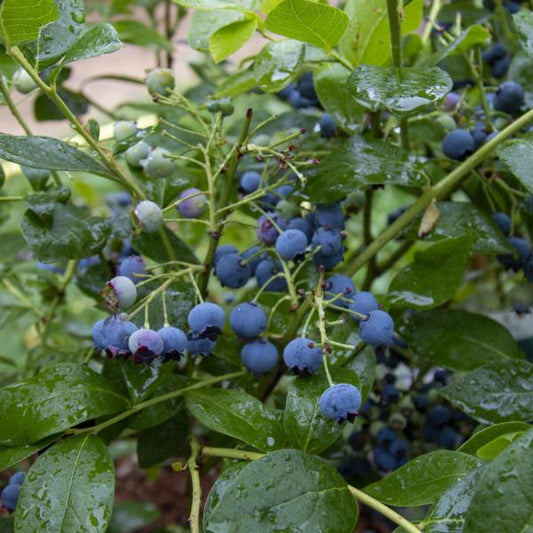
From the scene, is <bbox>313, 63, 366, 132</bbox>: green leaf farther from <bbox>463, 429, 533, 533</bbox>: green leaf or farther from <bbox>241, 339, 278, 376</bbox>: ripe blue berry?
<bbox>463, 429, 533, 533</bbox>: green leaf

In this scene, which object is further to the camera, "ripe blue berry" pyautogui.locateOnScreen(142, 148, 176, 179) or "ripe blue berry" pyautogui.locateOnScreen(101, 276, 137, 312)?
"ripe blue berry" pyautogui.locateOnScreen(142, 148, 176, 179)

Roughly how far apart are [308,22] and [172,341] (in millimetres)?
403

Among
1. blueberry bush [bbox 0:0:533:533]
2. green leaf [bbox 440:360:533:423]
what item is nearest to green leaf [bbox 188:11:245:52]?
blueberry bush [bbox 0:0:533:533]

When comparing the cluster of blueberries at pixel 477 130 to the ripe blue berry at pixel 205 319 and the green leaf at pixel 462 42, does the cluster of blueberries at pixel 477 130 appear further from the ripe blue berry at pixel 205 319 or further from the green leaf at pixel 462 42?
the ripe blue berry at pixel 205 319

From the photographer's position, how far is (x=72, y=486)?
78 cm

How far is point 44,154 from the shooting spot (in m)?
0.86

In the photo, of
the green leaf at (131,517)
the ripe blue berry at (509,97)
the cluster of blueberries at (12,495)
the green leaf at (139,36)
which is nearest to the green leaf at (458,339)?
the ripe blue berry at (509,97)

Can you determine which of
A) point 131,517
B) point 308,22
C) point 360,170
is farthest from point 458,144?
point 131,517

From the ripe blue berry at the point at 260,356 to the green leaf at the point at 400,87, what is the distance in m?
0.30

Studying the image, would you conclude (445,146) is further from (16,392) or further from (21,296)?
(21,296)

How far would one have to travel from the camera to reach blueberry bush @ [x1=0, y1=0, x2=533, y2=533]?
29.4 inches

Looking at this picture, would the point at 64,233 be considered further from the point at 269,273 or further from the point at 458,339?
the point at 458,339

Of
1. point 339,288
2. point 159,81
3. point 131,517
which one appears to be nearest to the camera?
point 339,288

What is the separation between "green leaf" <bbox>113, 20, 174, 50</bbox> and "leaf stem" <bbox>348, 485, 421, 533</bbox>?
1080mm
